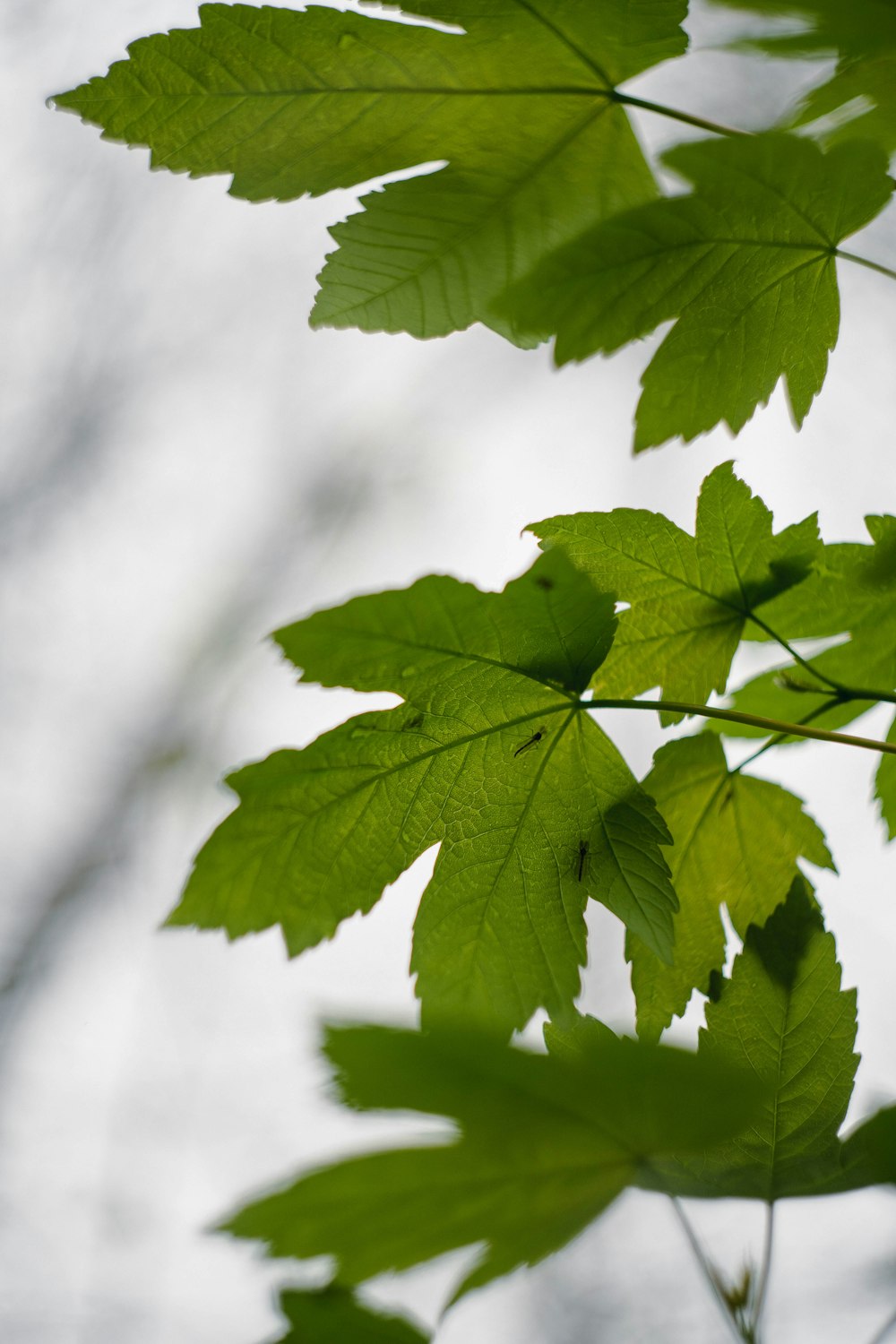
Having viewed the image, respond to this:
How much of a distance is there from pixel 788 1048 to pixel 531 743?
16 centimetres

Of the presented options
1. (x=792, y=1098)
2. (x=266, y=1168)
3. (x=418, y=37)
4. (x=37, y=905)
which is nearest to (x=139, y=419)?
(x=37, y=905)

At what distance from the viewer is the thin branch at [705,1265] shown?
0.31 meters

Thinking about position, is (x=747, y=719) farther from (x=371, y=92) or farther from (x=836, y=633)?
(x=371, y=92)

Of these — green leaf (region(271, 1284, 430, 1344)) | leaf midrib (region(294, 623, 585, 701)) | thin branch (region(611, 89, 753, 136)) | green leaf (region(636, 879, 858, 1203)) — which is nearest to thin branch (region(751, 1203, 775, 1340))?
green leaf (region(636, 879, 858, 1203))

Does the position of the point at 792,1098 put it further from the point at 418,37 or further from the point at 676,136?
the point at 418,37

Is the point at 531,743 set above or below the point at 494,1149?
above

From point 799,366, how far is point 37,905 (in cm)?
161

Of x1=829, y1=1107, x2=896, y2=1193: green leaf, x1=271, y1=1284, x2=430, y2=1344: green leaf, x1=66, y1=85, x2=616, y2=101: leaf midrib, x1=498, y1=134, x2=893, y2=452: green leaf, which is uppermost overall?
x1=66, y1=85, x2=616, y2=101: leaf midrib

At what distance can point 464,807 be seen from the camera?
1.40 ft

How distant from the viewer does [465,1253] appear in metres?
0.26

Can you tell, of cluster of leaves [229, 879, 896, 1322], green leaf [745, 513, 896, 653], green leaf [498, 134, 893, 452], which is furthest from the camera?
green leaf [745, 513, 896, 653]

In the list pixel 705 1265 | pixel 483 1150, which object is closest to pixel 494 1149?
pixel 483 1150

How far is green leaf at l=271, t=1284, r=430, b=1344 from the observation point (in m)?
0.26

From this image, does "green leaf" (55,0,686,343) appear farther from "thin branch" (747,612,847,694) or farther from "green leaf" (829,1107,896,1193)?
"green leaf" (829,1107,896,1193)
